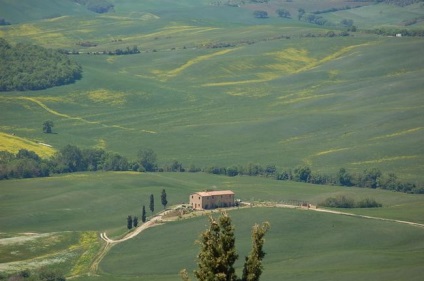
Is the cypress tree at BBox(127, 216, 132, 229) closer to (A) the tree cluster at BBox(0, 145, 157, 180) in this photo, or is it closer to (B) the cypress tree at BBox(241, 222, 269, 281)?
(A) the tree cluster at BBox(0, 145, 157, 180)

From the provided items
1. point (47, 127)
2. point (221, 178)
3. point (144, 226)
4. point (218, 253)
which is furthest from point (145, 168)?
point (218, 253)

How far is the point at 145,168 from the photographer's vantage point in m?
152

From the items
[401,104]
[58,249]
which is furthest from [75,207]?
[401,104]

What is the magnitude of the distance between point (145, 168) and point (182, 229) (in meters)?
40.7

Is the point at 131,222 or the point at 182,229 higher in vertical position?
the point at 182,229

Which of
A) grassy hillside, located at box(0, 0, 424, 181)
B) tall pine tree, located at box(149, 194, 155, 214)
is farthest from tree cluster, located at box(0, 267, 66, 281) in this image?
grassy hillside, located at box(0, 0, 424, 181)

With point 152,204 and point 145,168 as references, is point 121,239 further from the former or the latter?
point 145,168

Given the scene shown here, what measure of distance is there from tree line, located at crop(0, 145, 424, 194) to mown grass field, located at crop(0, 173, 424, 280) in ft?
11.9

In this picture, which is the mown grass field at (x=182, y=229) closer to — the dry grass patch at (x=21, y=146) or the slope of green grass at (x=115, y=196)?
the slope of green grass at (x=115, y=196)

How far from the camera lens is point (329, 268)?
93812 millimetres

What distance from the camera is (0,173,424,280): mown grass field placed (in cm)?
9769

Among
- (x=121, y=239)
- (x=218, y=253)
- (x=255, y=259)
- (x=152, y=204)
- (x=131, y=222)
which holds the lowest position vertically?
(x=121, y=239)

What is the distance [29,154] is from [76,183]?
16.3 m

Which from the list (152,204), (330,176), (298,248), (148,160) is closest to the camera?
(298,248)
